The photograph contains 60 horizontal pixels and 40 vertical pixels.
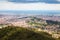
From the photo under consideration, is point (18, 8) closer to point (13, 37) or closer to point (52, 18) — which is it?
point (52, 18)

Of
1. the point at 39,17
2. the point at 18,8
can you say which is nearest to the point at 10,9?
the point at 18,8

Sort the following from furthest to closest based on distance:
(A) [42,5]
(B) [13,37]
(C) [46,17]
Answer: (A) [42,5]
(C) [46,17]
(B) [13,37]

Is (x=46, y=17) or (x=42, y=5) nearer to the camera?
(x=46, y=17)

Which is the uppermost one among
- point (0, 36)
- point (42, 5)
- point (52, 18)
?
point (0, 36)

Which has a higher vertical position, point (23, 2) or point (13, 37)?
point (13, 37)

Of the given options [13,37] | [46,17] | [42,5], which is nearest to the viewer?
[13,37]

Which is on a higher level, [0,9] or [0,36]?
[0,36]

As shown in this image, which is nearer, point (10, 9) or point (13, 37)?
point (13, 37)

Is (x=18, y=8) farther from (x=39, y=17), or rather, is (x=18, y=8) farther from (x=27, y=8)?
(x=39, y=17)

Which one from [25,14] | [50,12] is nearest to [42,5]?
[50,12]
